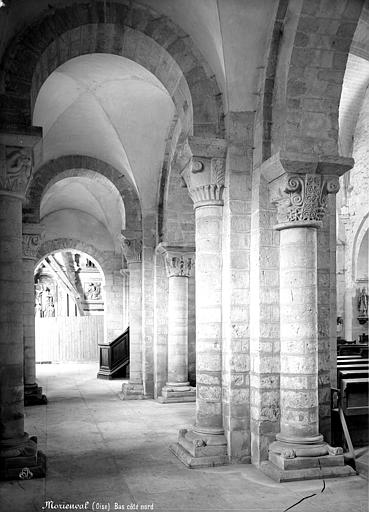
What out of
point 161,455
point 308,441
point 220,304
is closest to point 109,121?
point 220,304

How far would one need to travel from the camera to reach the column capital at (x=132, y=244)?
40.5 feet

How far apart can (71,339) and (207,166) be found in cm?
1870

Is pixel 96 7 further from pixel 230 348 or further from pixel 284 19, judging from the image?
pixel 230 348

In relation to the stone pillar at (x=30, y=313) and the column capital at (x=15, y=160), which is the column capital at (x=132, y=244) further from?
the column capital at (x=15, y=160)

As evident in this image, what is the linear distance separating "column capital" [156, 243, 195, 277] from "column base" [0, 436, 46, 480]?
220 inches

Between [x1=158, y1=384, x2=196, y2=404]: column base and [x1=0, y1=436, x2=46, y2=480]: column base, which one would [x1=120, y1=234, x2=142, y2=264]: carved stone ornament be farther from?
[x1=0, y1=436, x2=46, y2=480]: column base

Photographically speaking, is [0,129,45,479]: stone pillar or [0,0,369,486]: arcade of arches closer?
[0,129,45,479]: stone pillar

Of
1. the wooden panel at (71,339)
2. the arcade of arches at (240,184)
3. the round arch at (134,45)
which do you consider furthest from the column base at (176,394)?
the wooden panel at (71,339)

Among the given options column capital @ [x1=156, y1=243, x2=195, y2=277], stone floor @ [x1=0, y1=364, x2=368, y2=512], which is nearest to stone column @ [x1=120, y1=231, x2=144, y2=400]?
column capital @ [x1=156, y1=243, x2=195, y2=277]

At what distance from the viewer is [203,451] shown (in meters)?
6.43

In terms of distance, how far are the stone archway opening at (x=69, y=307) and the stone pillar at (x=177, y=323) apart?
9.62m

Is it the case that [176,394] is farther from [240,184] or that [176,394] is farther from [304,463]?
[240,184]

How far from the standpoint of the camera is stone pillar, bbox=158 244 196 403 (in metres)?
11.1

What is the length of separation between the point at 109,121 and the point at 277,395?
6.43 m
